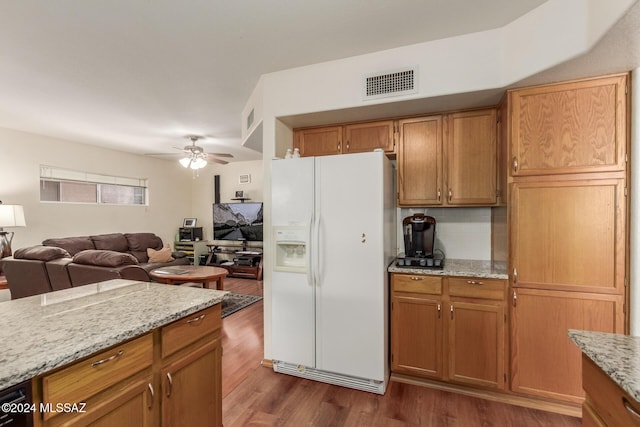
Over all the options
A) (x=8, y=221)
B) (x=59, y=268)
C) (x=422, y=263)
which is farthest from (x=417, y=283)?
(x=8, y=221)

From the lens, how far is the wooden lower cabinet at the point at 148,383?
0.92m

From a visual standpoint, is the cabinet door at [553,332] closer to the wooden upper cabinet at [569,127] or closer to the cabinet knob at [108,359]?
the wooden upper cabinet at [569,127]

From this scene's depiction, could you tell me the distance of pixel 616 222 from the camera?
6.06ft

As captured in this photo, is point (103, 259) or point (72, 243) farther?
point (72, 243)

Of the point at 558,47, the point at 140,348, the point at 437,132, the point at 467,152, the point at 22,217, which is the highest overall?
the point at 558,47

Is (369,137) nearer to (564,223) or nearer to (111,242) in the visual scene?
(564,223)

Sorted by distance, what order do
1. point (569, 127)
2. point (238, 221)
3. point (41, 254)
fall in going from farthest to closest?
point (238, 221) < point (41, 254) < point (569, 127)

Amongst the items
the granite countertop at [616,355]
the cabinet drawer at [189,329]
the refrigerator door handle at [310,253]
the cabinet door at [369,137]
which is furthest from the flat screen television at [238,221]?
the granite countertop at [616,355]

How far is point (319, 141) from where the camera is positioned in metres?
2.79

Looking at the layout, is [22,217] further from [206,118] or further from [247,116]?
[247,116]

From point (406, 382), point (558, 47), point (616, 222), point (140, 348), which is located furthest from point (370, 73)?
point (406, 382)

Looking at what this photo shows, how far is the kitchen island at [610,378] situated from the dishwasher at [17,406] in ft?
5.29

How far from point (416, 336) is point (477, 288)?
1.90ft

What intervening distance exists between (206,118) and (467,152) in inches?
122
